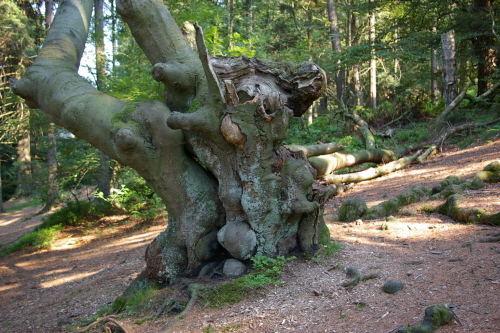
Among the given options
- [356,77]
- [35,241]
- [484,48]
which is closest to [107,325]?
[35,241]

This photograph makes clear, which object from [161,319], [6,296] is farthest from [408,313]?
[6,296]

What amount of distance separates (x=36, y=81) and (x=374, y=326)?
491 centimetres

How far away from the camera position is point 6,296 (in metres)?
8.08

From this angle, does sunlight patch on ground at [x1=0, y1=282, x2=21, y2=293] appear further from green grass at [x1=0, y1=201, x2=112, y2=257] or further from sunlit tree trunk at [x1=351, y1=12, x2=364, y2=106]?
sunlit tree trunk at [x1=351, y1=12, x2=364, y2=106]

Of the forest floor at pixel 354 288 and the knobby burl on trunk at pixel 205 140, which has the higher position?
the knobby burl on trunk at pixel 205 140

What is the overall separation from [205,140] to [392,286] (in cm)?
258

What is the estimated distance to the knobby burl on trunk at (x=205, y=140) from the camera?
179 inches

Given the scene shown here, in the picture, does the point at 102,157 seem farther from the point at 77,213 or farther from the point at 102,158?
the point at 77,213

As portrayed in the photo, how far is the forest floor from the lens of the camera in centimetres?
341

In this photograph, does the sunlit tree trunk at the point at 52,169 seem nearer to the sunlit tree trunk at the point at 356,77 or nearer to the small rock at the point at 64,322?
the small rock at the point at 64,322

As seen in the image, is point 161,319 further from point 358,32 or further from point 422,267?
point 358,32

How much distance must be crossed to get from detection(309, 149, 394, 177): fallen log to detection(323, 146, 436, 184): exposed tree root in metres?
0.35

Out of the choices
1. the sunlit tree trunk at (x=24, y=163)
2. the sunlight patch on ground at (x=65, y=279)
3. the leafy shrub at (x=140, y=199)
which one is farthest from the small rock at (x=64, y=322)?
the sunlit tree trunk at (x=24, y=163)

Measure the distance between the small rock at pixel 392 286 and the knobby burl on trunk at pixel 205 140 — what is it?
3.86ft
